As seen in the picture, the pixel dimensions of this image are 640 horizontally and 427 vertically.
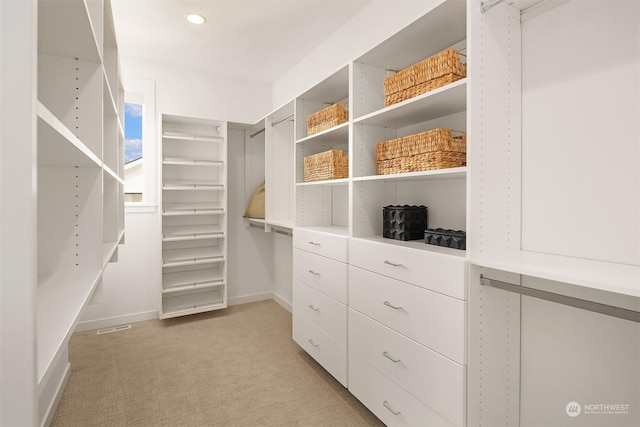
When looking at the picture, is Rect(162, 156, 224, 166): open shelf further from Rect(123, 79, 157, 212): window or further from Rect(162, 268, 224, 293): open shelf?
Rect(162, 268, 224, 293): open shelf

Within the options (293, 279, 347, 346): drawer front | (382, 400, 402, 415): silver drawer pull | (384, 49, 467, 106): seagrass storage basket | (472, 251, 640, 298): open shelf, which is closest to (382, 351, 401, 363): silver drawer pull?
(382, 400, 402, 415): silver drawer pull

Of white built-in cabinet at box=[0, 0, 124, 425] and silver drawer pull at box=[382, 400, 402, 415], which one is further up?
white built-in cabinet at box=[0, 0, 124, 425]

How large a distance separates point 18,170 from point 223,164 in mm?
3125

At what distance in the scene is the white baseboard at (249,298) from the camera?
4078 mm

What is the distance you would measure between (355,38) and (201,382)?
2878 millimetres

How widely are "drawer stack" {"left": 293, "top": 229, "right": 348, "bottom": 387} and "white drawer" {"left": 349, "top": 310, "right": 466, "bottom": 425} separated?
0.50 ft

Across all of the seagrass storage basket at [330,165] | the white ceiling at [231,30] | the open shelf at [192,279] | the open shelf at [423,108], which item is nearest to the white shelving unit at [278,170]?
the white ceiling at [231,30]

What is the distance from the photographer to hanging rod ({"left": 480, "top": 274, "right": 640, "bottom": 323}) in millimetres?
1014

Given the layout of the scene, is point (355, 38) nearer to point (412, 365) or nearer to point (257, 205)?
point (257, 205)

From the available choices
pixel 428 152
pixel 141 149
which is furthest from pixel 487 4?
pixel 141 149

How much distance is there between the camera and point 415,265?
158 cm

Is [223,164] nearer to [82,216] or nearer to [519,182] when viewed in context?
[82,216]

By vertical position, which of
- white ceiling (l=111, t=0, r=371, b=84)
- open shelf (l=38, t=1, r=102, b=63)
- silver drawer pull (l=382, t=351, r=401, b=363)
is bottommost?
silver drawer pull (l=382, t=351, r=401, b=363)

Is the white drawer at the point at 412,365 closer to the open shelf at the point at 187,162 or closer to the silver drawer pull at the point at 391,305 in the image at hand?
the silver drawer pull at the point at 391,305
